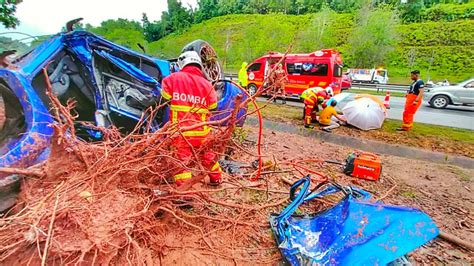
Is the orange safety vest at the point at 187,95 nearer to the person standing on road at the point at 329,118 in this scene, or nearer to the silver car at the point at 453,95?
the person standing on road at the point at 329,118

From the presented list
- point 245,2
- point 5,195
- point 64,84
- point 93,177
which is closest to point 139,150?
point 93,177

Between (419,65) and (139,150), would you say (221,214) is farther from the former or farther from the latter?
(419,65)

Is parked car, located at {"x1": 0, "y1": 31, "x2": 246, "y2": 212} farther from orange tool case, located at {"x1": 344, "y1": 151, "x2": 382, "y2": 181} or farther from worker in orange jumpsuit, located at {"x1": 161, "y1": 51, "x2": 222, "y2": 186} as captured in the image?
orange tool case, located at {"x1": 344, "y1": 151, "x2": 382, "y2": 181}

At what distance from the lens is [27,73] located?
281cm

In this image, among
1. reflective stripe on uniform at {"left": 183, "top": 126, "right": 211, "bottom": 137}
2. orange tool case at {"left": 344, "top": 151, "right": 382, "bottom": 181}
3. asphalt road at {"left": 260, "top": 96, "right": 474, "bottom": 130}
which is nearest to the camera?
reflective stripe on uniform at {"left": 183, "top": 126, "right": 211, "bottom": 137}

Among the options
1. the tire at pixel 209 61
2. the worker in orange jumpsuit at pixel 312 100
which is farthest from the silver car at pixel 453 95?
the tire at pixel 209 61

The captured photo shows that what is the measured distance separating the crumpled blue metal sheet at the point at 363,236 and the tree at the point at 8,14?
14011mm

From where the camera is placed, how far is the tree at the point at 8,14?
1053cm

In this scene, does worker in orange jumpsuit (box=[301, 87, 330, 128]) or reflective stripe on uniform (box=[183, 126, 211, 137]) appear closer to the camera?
reflective stripe on uniform (box=[183, 126, 211, 137])

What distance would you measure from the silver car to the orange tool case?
1054 centimetres

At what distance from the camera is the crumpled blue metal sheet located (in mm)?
1636

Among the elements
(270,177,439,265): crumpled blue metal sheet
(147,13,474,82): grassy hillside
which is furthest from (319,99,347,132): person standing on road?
(147,13,474,82): grassy hillside

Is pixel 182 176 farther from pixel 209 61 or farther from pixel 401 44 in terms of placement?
pixel 401 44

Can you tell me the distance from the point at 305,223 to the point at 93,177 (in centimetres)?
178
